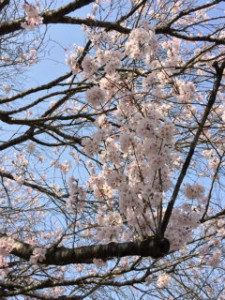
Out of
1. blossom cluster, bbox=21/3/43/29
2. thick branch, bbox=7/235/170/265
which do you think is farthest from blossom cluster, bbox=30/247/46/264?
blossom cluster, bbox=21/3/43/29

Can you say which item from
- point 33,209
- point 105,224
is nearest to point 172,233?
point 105,224

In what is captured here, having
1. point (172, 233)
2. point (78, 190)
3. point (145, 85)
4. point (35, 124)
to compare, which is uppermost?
point (35, 124)

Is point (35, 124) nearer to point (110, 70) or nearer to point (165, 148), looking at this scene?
point (110, 70)

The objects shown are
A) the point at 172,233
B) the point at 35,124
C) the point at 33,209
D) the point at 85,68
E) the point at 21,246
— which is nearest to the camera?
the point at 172,233

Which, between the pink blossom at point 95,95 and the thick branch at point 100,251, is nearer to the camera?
the thick branch at point 100,251

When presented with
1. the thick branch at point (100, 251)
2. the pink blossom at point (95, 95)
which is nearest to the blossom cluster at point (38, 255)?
the thick branch at point (100, 251)

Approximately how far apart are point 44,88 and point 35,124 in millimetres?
417

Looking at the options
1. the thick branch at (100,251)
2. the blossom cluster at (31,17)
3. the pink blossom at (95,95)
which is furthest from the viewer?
the blossom cluster at (31,17)

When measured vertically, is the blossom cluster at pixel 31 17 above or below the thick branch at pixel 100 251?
above

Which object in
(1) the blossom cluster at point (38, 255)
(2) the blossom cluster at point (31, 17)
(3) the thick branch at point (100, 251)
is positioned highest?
(2) the blossom cluster at point (31, 17)

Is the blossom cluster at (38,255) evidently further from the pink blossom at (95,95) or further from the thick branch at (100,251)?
the pink blossom at (95,95)

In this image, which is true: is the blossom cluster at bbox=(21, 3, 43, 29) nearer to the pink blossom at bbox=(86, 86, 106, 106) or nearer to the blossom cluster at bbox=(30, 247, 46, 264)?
the pink blossom at bbox=(86, 86, 106, 106)

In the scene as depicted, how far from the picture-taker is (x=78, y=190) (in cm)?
292

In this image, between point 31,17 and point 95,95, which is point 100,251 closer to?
point 95,95
